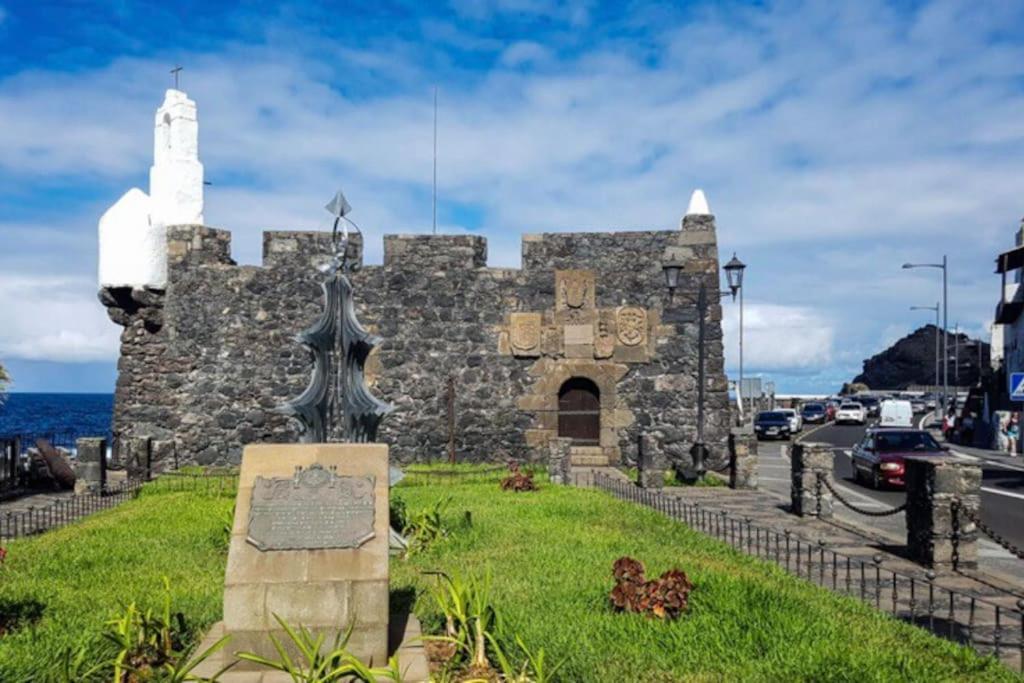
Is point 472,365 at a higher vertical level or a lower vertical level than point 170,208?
lower

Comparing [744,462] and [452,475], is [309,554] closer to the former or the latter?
[452,475]

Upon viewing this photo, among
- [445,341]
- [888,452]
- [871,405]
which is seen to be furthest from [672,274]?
[871,405]

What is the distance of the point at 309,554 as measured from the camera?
5773 millimetres

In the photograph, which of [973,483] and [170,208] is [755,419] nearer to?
[170,208]

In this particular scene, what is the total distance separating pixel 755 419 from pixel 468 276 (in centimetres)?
2502

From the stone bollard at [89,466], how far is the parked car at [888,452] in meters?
14.6

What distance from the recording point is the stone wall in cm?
1953

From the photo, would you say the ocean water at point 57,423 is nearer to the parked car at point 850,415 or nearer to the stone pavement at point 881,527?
the stone pavement at point 881,527

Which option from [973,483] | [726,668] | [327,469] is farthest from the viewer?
[973,483]

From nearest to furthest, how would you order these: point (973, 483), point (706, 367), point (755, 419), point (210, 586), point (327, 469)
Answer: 1. point (327, 469)
2. point (210, 586)
3. point (973, 483)
4. point (706, 367)
5. point (755, 419)

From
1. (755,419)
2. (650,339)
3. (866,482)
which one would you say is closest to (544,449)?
(650,339)

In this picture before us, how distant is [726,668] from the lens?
5.66 meters

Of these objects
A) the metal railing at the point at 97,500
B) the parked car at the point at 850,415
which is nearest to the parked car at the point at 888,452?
the metal railing at the point at 97,500

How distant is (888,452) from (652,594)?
1376cm
